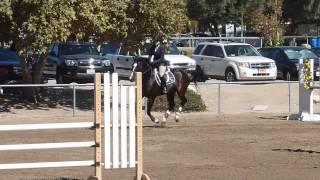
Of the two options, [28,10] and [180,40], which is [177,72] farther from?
[180,40]

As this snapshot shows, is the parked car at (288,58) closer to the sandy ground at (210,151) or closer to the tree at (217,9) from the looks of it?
the sandy ground at (210,151)

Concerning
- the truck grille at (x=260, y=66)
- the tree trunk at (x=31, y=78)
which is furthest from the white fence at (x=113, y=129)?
the truck grille at (x=260, y=66)

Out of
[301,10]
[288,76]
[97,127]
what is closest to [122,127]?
[97,127]

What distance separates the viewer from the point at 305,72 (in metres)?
A: 22.5

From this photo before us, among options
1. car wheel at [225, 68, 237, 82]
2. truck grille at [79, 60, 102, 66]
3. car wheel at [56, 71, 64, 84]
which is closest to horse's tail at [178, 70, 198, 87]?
truck grille at [79, 60, 102, 66]

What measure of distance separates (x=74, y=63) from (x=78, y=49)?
172 centimetres

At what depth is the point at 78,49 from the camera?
107 ft

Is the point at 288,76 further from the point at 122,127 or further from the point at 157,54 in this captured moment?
the point at 122,127

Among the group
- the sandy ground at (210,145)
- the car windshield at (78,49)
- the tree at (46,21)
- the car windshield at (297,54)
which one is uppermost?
the tree at (46,21)

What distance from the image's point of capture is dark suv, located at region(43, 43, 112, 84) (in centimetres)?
3109

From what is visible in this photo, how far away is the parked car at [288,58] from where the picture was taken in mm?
35875

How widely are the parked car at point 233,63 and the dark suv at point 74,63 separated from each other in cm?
431

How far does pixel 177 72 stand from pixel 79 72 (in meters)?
10.4

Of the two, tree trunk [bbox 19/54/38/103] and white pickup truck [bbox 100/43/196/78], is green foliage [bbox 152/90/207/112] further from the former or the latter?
white pickup truck [bbox 100/43/196/78]
